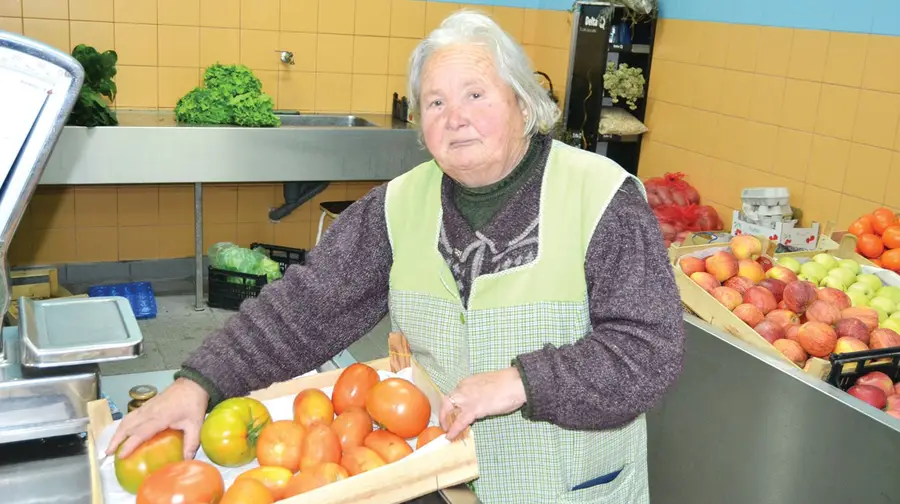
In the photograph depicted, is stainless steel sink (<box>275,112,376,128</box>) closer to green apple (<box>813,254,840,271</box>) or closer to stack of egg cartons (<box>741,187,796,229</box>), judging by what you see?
stack of egg cartons (<box>741,187,796,229</box>)

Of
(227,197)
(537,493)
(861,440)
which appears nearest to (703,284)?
(861,440)

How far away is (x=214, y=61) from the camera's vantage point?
4805 millimetres

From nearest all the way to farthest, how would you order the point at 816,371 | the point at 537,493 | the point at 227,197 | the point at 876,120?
the point at 537,493, the point at 816,371, the point at 876,120, the point at 227,197

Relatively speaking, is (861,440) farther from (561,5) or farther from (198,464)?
(561,5)

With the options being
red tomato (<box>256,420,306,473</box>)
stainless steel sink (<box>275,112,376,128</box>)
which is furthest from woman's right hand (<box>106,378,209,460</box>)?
stainless steel sink (<box>275,112,376,128</box>)

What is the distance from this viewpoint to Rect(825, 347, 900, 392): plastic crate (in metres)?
2.39

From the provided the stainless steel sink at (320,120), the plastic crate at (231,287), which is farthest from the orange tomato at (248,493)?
the stainless steel sink at (320,120)

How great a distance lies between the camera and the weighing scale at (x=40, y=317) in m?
1.22

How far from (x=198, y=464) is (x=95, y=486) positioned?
131 millimetres

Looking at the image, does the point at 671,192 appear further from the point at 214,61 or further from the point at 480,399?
the point at 480,399

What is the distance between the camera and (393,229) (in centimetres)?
168

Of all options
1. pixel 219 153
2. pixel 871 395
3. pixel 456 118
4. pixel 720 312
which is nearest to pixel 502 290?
pixel 456 118

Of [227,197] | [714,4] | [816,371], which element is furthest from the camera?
[227,197]

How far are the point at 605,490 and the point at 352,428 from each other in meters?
0.61
